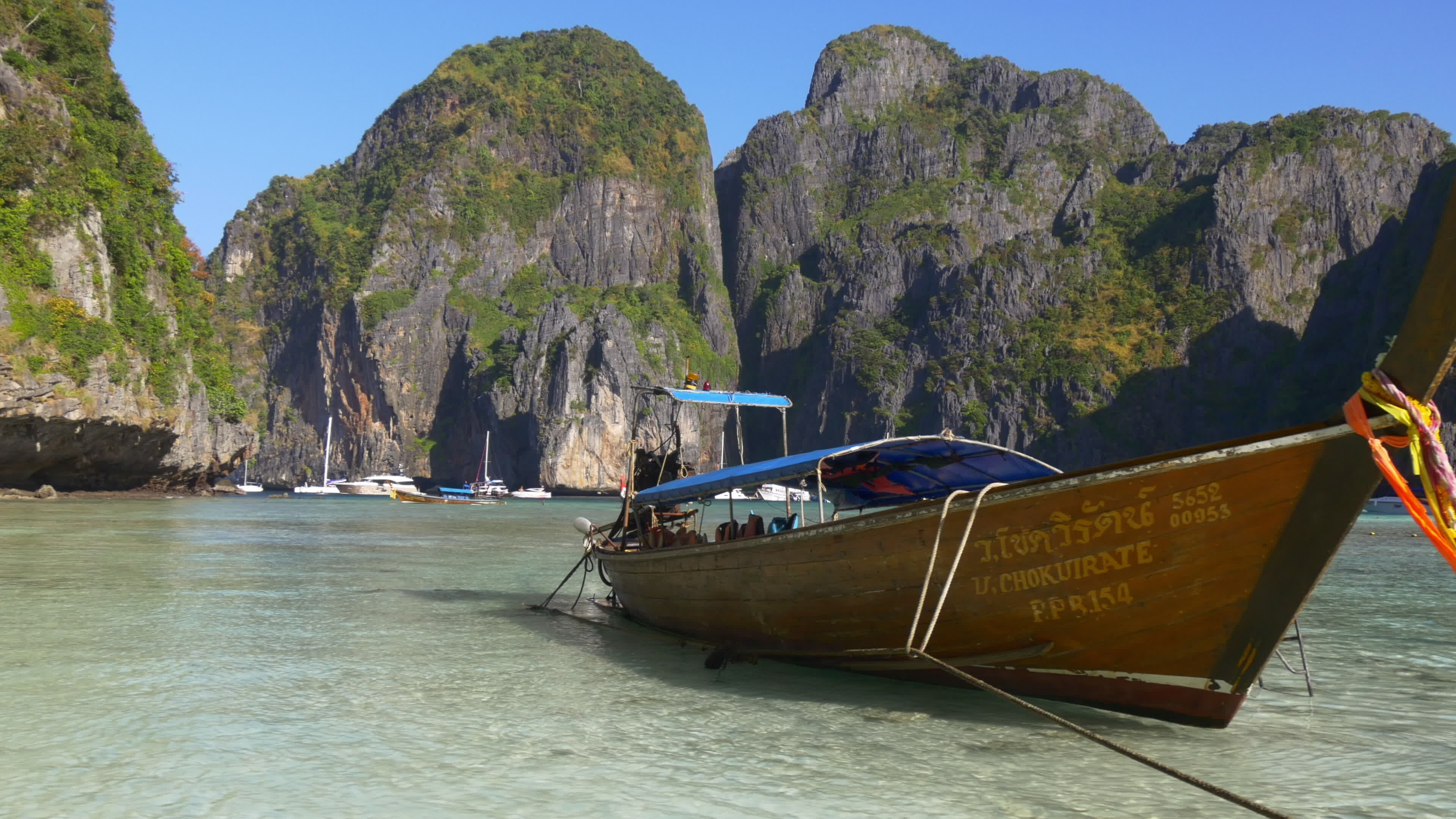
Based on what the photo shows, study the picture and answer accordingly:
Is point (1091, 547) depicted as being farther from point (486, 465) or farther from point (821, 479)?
point (486, 465)

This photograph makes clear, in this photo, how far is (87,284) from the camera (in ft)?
116

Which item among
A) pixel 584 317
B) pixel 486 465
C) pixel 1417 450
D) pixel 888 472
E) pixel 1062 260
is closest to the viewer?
pixel 1417 450

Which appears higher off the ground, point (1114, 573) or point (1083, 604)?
point (1114, 573)

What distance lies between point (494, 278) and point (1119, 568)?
108 meters

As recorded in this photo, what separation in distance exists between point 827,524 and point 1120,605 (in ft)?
6.76

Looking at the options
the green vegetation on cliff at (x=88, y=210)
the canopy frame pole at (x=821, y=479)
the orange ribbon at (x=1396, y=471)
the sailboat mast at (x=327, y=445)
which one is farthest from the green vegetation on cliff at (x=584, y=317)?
the orange ribbon at (x=1396, y=471)

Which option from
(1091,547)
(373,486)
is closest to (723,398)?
(1091,547)

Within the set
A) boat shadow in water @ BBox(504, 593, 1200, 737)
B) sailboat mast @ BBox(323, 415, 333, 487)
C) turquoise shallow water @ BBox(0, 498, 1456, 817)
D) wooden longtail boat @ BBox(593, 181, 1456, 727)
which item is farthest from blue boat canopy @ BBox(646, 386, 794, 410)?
sailboat mast @ BBox(323, 415, 333, 487)

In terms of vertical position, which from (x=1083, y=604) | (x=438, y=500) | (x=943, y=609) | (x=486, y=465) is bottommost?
(x=438, y=500)

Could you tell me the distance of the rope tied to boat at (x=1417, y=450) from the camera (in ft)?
13.0

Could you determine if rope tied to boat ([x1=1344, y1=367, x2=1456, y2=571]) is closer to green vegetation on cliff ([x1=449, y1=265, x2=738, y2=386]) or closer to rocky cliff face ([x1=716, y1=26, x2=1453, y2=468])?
rocky cliff face ([x1=716, y1=26, x2=1453, y2=468])

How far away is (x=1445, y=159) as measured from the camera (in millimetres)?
85812

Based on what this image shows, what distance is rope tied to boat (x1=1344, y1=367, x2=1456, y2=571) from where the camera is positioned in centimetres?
395

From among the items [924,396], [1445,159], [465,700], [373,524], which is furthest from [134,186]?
[1445,159]
